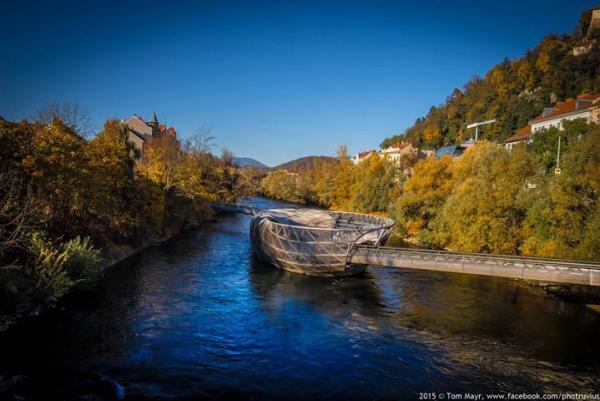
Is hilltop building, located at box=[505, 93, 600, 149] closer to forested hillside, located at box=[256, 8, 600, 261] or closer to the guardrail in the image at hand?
forested hillside, located at box=[256, 8, 600, 261]

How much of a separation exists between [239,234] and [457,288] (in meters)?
28.7

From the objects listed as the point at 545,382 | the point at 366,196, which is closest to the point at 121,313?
the point at 545,382

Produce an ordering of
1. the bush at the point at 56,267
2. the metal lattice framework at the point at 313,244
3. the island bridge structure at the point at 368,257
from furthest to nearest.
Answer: the metal lattice framework at the point at 313,244 < the island bridge structure at the point at 368,257 < the bush at the point at 56,267

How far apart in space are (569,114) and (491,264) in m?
52.5

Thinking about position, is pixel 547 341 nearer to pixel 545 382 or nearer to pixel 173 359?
pixel 545 382

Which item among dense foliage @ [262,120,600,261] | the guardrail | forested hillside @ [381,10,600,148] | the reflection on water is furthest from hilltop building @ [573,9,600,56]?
the reflection on water

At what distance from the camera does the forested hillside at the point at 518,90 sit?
275 feet

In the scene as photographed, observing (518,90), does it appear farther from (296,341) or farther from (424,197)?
(296,341)

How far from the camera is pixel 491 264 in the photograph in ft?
72.1

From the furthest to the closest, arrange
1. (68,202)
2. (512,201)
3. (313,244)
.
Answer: (512,201)
(313,244)
(68,202)

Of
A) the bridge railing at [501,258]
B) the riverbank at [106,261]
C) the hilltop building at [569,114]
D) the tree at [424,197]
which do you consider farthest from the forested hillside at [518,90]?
the riverbank at [106,261]

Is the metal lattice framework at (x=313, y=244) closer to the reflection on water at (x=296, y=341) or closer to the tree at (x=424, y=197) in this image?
the reflection on water at (x=296, y=341)

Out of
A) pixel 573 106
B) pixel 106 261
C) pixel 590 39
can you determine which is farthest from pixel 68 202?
pixel 590 39

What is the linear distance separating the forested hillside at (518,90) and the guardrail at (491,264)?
242 ft
